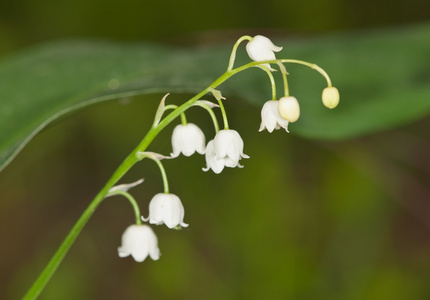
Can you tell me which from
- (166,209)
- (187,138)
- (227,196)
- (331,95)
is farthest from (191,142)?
(227,196)

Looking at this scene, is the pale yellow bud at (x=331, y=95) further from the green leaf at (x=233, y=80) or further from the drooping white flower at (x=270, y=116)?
the green leaf at (x=233, y=80)

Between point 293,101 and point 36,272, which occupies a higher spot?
point 36,272

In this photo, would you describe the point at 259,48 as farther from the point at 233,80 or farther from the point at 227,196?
the point at 227,196

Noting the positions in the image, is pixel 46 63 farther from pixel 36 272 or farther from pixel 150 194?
pixel 36 272

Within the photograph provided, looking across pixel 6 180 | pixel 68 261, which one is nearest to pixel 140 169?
pixel 68 261

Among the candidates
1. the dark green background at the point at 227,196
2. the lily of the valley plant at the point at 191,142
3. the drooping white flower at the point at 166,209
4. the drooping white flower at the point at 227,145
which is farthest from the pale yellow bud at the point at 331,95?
the dark green background at the point at 227,196

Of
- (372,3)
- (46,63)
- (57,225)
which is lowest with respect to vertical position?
(46,63)
